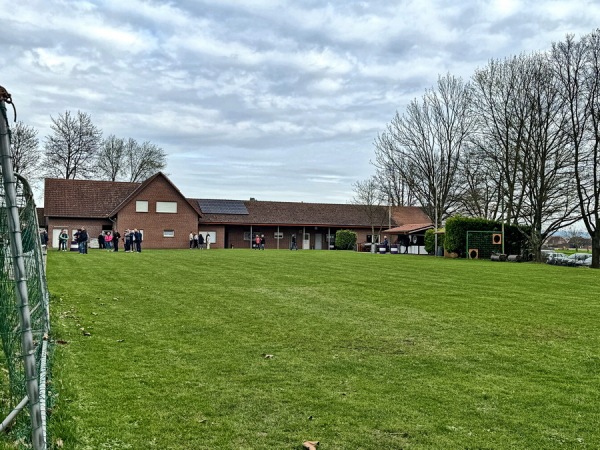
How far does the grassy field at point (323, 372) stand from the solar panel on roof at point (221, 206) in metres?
47.2

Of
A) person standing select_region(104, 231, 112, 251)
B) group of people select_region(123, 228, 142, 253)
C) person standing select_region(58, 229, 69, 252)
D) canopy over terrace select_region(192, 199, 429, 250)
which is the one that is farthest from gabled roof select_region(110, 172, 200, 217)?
group of people select_region(123, 228, 142, 253)

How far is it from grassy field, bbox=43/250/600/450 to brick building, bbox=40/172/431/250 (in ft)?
129

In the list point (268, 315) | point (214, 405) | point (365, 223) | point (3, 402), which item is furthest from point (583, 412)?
point (365, 223)

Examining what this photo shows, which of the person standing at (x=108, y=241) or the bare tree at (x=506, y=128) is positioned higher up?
the bare tree at (x=506, y=128)

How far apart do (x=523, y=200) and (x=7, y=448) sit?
38.6m

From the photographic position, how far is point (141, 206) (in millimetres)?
51062

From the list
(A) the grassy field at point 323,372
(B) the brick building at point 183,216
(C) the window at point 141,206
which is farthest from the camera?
(B) the brick building at point 183,216

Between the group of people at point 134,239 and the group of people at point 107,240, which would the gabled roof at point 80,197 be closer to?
the group of people at point 107,240

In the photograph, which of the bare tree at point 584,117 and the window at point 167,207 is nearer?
the bare tree at point 584,117

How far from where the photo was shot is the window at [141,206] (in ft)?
167

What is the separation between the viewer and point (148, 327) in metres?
8.99

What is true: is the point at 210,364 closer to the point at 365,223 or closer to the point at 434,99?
the point at 434,99

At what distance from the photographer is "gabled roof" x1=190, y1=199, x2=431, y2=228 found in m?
60.3

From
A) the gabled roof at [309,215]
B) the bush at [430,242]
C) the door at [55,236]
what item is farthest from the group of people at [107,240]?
the bush at [430,242]
